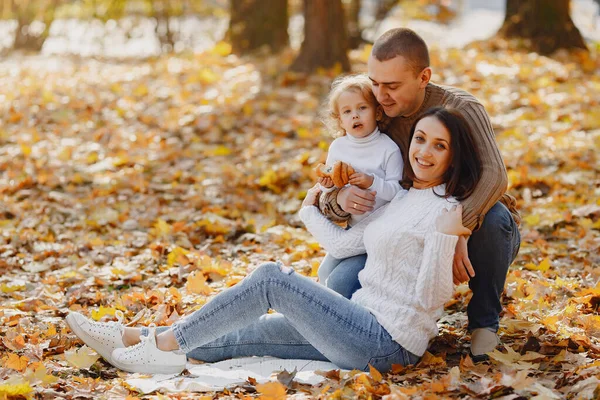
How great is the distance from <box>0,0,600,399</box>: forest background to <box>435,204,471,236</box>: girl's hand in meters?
0.55

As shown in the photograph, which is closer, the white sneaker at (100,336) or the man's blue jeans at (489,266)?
the man's blue jeans at (489,266)

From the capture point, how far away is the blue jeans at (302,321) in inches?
127

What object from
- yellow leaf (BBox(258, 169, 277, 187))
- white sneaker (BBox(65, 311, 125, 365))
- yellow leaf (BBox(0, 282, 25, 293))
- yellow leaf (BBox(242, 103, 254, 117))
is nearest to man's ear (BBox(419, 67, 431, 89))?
white sneaker (BBox(65, 311, 125, 365))

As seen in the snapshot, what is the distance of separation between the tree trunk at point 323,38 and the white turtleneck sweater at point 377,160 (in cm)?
564

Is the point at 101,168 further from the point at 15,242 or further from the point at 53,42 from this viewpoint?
the point at 53,42

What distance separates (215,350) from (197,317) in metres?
0.32

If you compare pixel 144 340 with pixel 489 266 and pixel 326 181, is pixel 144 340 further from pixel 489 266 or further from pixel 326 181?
pixel 489 266

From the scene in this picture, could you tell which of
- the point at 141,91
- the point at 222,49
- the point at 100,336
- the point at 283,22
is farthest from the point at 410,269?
the point at 222,49

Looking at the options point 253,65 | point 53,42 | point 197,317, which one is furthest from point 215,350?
point 53,42

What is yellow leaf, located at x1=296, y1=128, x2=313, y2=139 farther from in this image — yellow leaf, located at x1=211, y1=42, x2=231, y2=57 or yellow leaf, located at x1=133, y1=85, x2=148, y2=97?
yellow leaf, located at x1=211, y1=42, x2=231, y2=57

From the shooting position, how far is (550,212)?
18.5 feet

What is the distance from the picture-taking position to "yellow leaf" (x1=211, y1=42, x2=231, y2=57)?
11.1 metres

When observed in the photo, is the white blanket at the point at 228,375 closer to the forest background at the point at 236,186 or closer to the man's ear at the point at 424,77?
the forest background at the point at 236,186

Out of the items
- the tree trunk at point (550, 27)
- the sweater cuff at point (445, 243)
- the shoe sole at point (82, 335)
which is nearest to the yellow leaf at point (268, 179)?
the shoe sole at point (82, 335)
